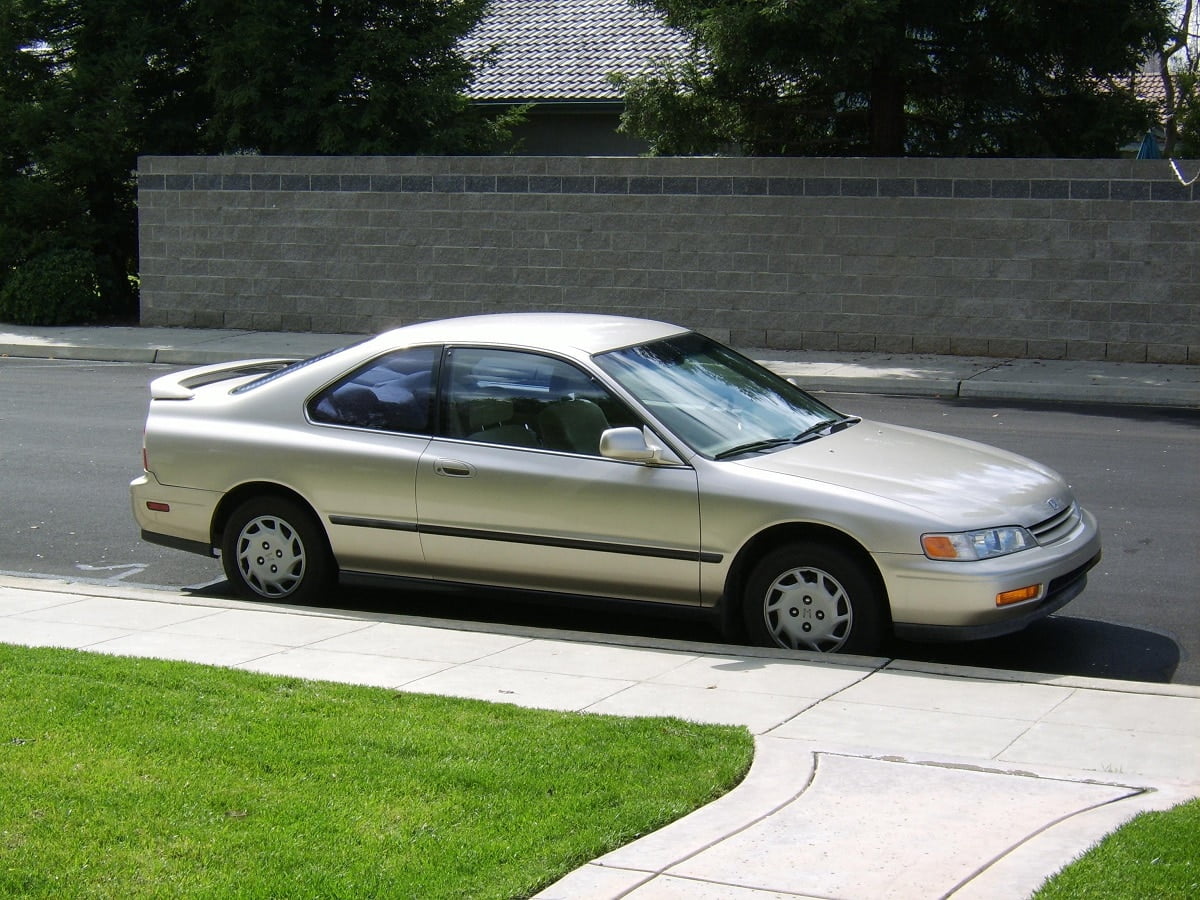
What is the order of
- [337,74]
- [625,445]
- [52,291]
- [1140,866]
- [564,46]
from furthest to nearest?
[564,46] → [52,291] → [337,74] → [625,445] → [1140,866]

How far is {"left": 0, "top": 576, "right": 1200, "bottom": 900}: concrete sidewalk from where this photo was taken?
425 cm

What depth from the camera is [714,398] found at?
7574 millimetres

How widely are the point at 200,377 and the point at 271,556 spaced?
4.49 ft

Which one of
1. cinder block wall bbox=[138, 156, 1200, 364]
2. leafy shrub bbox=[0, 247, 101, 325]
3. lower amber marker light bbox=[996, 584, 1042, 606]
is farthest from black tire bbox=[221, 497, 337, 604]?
leafy shrub bbox=[0, 247, 101, 325]

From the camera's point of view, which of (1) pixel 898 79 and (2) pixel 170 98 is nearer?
(1) pixel 898 79

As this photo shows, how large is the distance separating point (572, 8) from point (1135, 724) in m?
27.5

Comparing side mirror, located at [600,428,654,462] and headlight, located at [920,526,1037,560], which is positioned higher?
side mirror, located at [600,428,654,462]

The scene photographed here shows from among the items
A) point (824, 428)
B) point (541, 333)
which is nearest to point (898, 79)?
point (824, 428)

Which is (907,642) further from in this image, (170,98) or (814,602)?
(170,98)

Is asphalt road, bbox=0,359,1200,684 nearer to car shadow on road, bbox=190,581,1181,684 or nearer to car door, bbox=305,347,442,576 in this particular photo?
car shadow on road, bbox=190,581,1181,684

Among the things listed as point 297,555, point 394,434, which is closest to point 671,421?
point 394,434

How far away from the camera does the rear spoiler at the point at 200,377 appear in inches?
330

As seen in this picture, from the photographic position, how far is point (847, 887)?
4102 mm

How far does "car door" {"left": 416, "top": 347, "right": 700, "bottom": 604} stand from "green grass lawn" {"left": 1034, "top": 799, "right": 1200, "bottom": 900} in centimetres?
281
